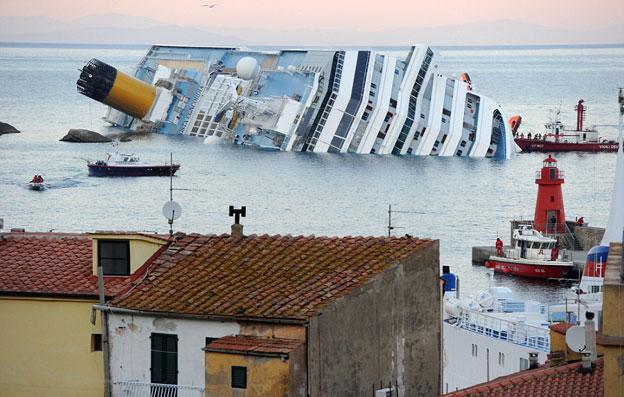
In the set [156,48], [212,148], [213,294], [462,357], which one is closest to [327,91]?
[212,148]

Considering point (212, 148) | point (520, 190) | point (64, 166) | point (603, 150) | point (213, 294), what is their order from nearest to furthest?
1. point (213, 294)
2. point (520, 190)
3. point (64, 166)
4. point (212, 148)
5. point (603, 150)

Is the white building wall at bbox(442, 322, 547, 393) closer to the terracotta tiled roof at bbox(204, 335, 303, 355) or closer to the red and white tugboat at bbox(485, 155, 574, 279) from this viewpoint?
the terracotta tiled roof at bbox(204, 335, 303, 355)

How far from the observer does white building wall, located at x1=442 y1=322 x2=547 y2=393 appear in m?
27.2

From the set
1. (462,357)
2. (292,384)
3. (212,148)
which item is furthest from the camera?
(212,148)

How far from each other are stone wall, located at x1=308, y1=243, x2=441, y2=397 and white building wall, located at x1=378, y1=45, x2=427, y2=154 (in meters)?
73.8

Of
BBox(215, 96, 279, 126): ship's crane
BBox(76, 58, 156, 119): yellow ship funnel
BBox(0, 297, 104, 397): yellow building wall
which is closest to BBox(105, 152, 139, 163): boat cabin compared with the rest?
BBox(215, 96, 279, 126): ship's crane

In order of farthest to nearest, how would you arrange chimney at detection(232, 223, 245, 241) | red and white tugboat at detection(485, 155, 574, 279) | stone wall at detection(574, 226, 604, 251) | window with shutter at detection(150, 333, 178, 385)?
stone wall at detection(574, 226, 604, 251)
red and white tugboat at detection(485, 155, 574, 279)
chimney at detection(232, 223, 245, 241)
window with shutter at detection(150, 333, 178, 385)

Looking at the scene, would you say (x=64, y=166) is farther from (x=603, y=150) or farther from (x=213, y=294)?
(x=213, y=294)

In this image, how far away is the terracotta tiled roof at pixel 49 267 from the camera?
16391 mm

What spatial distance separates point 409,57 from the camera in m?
92.4

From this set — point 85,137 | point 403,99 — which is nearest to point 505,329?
point 403,99

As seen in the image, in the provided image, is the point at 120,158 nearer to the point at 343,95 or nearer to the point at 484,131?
the point at 343,95

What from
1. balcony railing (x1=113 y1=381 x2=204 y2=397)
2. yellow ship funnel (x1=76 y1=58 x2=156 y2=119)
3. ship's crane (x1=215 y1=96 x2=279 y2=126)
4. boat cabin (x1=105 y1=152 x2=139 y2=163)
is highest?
yellow ship funnel (x1=76 y1=58 x2=156 y2=119)

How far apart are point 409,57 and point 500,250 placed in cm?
3473
